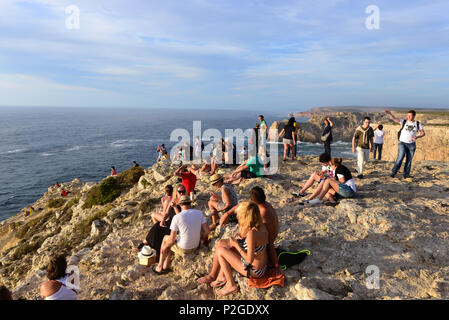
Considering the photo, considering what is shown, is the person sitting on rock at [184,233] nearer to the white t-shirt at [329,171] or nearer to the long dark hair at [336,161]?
the long dark hair at [336,161]

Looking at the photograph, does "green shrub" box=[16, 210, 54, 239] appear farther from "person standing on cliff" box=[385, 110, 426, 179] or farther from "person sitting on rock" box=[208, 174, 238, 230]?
"person standing on cliff" box=[385, 110, 426, 179]

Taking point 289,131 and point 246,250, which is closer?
→ point 246,250

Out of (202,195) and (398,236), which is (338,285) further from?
(202,195)

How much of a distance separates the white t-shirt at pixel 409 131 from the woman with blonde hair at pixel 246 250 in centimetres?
780

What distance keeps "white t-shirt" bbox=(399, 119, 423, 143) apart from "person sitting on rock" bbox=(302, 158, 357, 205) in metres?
3.25

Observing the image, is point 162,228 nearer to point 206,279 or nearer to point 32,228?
point 206,279

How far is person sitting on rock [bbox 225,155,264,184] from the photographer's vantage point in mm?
11031

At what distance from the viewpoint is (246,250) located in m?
4.69

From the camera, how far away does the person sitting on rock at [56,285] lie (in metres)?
4.42

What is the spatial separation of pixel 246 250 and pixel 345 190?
4.68m

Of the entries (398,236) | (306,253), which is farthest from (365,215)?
(306,253)

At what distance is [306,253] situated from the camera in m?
5.66

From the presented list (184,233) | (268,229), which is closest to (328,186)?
(268,229)

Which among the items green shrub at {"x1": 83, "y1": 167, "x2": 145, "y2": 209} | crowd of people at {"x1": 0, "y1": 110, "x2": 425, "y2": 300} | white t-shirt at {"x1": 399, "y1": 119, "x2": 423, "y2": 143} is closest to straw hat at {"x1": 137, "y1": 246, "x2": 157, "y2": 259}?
crowd of people at {"x1": 0, "y1": 110, "x2": 425, "y2": 300}
